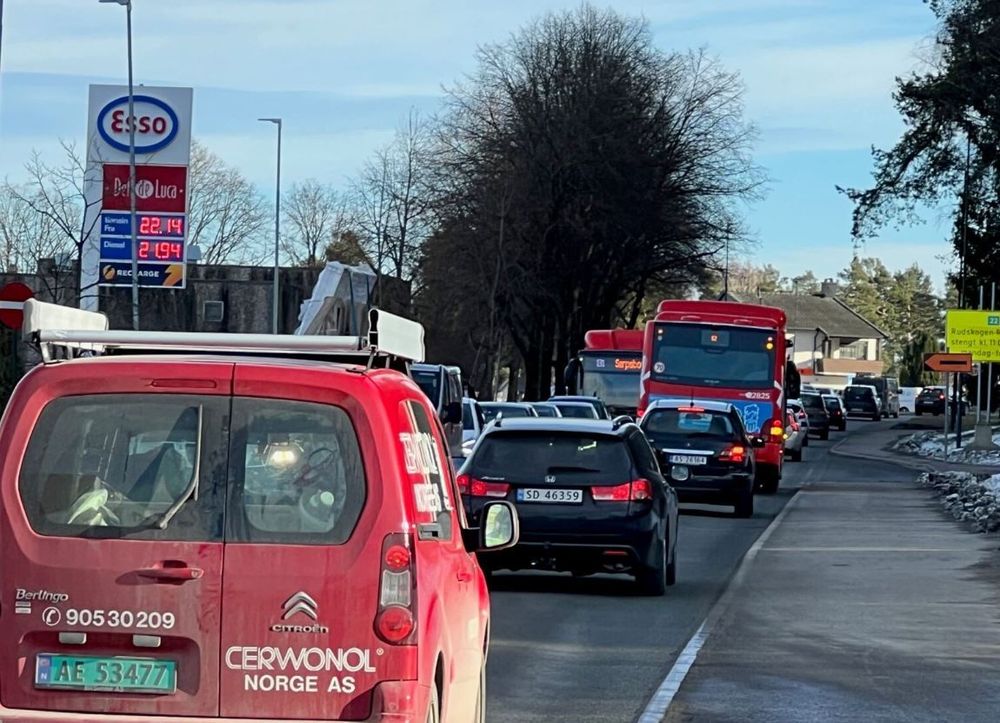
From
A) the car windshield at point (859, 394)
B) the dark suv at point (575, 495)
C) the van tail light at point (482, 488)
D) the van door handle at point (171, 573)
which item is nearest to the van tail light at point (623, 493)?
the dark suv at point (575, 495)

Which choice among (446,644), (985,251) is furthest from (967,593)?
(985,251)

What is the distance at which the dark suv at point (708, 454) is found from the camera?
27234 mm

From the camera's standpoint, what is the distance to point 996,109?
55031mm

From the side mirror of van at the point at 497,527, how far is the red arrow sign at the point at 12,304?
1178cm

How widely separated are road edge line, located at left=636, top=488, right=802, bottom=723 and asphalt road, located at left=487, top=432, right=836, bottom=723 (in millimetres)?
65

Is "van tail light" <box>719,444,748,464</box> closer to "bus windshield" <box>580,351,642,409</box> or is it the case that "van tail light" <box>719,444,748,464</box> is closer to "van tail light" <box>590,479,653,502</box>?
"van tail light" <box>590,479,653,502</box>

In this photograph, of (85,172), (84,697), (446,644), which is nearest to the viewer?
(84,697)

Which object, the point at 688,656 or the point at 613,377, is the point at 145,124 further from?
the point at 688,656

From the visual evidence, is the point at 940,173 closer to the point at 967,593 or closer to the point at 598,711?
the point at 967,593

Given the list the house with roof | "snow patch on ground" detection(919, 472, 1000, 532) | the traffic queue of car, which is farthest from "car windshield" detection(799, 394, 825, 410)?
the house with roof

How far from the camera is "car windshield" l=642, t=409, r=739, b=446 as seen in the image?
1085 inches

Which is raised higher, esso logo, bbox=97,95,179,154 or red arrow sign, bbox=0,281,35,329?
esso logo, bbox=97,95,179,154

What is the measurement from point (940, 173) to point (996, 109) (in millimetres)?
3099

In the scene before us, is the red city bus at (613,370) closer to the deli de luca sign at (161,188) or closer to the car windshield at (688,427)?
the deli de luca sign at (161,188)
